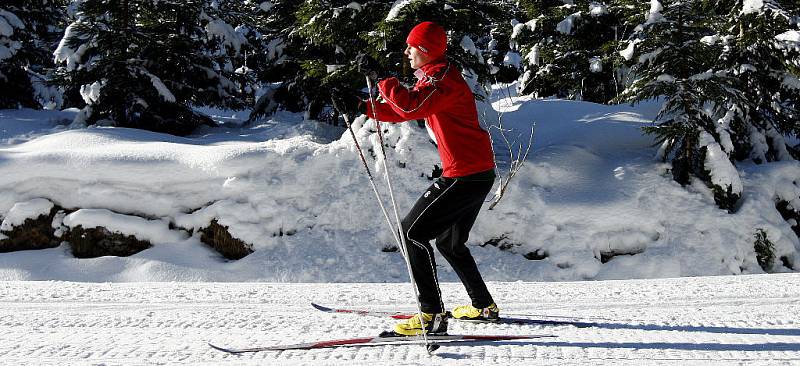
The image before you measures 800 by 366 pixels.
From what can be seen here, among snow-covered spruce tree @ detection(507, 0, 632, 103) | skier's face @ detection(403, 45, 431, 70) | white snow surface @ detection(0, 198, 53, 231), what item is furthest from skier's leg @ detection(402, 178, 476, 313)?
snow-covered spruce tree @ detection(507, 0, 632, 103)

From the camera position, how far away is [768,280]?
5.95 metres

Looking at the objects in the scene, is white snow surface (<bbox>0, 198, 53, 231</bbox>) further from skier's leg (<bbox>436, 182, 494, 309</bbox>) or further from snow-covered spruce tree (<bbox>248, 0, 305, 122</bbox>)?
skier's leg (<bbox>436, 182, 494, 309</bbox>)

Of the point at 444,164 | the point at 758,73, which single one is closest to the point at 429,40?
the point at 444,164

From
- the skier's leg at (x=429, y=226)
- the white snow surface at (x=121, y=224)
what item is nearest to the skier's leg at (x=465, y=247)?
the skier's leg at (x=429, y=226)

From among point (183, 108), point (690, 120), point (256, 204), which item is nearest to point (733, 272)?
point (690, 120)

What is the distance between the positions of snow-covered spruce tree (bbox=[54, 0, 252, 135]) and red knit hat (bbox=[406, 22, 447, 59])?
9.53 m

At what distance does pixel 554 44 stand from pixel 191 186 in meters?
12.8

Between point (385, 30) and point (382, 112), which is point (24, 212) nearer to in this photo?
point (385, 30)

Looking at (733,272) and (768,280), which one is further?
(733,272)

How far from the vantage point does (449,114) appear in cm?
385

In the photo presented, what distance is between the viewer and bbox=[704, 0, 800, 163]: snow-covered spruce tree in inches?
376

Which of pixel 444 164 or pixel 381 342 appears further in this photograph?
pixel 444 164

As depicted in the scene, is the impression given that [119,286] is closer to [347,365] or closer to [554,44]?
[347,365]

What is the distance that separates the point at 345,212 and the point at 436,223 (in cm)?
533
